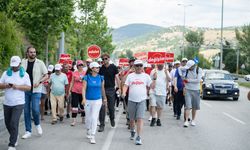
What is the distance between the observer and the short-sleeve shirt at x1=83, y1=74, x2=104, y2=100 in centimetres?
979

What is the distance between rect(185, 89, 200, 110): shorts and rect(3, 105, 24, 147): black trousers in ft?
17.8

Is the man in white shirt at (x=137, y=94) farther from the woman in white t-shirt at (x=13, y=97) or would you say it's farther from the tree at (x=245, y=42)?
the tree at (x=245, y=42)

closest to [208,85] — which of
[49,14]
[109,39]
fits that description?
[49,14]

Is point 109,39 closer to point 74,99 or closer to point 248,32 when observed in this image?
point 74,99

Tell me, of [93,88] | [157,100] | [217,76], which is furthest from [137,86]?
[217,76]

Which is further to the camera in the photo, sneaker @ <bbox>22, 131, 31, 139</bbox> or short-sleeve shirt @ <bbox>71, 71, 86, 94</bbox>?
short-sleeve shirt @ <bbox>71, 71, 86, 94</bbox>

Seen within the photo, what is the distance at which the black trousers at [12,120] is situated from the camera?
27.4ft

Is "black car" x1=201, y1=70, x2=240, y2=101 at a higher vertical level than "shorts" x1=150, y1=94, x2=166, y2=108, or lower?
lower

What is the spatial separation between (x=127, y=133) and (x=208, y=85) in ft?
39.9

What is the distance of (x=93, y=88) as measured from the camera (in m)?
9.80

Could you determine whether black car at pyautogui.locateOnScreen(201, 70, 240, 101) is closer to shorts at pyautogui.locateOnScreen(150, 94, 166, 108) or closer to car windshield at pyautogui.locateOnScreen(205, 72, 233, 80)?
car windshield at pyautogui.locateOnScreen(205, 72, 233, 80)

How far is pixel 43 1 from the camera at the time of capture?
17.5 meters

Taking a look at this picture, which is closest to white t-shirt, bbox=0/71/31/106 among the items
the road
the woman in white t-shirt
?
the woman in white t-shirt

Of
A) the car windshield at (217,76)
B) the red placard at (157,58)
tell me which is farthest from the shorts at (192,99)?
the car windshield at (217,76)
